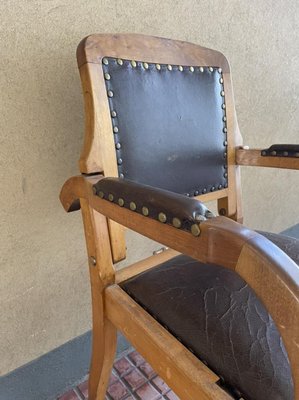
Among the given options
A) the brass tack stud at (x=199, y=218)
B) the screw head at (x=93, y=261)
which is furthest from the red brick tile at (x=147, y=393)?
the brass tack stud at (x=199, y=218)

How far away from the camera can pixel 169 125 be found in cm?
76

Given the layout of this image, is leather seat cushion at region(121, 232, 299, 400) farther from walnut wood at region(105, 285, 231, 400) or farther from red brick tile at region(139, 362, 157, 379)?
red brick tile at region(139, 362, 157, 379)

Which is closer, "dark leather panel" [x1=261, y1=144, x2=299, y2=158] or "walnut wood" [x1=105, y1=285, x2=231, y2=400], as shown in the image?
"walnut wood" [x1=105, y1=285, x2=231, y2=400]

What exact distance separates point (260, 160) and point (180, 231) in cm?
55

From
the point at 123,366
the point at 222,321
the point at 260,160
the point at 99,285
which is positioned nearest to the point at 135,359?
the point at 123,366

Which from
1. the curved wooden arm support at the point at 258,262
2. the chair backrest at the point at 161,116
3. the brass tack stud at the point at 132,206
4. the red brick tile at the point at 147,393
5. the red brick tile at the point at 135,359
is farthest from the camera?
the red brick tile at the point at 135,359

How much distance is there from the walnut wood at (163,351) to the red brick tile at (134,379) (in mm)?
503

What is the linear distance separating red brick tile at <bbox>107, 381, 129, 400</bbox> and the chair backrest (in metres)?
0.68

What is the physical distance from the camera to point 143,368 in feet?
3.68

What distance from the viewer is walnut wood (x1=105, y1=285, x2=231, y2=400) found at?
1.65ft

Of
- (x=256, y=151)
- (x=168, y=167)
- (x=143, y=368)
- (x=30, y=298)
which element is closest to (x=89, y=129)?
(x=168, y=167)

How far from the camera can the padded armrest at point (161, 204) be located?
14.8 inches

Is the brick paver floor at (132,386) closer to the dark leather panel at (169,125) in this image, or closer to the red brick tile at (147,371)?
the red brick tile at (147,371)

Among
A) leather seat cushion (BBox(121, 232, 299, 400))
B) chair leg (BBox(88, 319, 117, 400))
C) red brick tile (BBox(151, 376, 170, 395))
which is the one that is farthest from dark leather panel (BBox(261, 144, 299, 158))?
red brick tile (BBox(151, 376, 170, 395))
